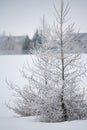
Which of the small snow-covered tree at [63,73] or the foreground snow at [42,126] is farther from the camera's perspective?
the small snow-covered tree at [63,73]

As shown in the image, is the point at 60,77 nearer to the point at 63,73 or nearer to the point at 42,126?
the point at 63,73

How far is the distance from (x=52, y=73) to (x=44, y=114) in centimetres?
159

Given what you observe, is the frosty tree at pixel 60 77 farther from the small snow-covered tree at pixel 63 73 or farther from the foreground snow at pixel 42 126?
the foreground snow at pixel 42 126

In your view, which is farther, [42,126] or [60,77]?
[60,77]

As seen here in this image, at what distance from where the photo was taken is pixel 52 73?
920 cm

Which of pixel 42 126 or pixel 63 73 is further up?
pixel 63 73

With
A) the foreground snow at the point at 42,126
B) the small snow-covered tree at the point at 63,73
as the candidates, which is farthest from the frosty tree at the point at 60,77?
the foreground snow at the point at 42,126

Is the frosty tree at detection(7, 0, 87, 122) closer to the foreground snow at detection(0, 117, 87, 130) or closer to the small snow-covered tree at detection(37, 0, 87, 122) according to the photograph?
the small snow-covered tree at detection(37, 0, 87, 122)

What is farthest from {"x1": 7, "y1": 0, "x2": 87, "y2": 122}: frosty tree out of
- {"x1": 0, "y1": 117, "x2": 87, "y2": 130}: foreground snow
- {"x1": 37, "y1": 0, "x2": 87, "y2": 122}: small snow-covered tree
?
{"x1": 0, "y1": 117, "x2": 87, "y2": 130}: foreground snow

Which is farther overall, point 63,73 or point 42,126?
point 63,73

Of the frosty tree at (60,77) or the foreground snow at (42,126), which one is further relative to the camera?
the frosty tree at (60,77)

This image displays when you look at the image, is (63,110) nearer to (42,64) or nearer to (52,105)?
(52,105)

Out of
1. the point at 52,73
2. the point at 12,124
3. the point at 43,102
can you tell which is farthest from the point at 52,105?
the point at 12,124

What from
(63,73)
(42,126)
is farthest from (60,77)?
(42,126)
